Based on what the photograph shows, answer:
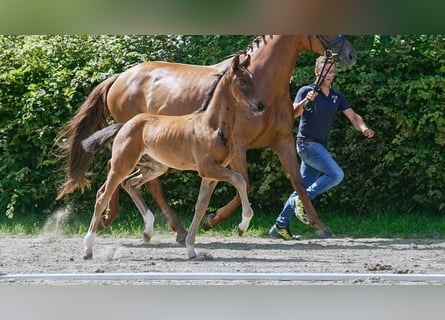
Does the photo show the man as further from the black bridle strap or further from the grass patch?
the grass patch

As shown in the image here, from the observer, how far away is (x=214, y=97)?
5293 mm

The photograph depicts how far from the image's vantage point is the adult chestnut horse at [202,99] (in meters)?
6.61

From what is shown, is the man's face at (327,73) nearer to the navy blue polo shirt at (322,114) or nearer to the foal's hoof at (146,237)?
the navy blue polo shirt at (322,114)

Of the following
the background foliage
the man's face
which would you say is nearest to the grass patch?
the background foliage

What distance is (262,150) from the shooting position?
7.76 metres

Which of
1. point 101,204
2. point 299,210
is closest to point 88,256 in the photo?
point 101,204

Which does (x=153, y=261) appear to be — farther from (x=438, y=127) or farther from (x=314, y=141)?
(x=438, y=127)

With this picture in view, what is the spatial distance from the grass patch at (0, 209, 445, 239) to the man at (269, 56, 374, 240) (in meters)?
0.64

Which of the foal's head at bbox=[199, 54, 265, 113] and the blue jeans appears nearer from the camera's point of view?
the foal's head at bbox=[199, 54, 265, 113]

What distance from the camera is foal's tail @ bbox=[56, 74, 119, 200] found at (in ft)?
21.6

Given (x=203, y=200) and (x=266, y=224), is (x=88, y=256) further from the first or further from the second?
(x=266, y=224)

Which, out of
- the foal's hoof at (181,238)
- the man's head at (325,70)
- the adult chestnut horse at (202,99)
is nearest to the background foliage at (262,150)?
the adult chestnut horse at (202,99)
